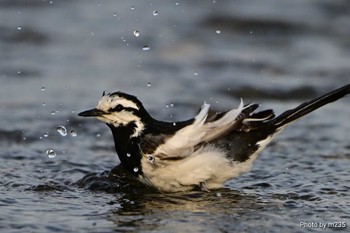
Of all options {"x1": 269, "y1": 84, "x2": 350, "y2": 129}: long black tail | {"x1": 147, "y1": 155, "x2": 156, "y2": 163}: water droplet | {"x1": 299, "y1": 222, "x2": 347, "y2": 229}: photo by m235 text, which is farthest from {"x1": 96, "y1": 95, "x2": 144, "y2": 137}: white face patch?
{"x1": 299, "y1": 222, "x2": 347, "y2": 229}: photo by m235 text

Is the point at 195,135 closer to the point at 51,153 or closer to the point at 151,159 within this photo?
the point at 151,159

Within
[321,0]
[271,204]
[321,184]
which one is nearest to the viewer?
[271,204]

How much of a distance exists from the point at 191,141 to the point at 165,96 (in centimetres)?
411

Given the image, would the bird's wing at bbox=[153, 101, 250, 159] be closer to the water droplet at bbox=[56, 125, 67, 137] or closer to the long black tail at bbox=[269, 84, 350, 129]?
the long black tail at bbox=[269, 84, 350, 129]

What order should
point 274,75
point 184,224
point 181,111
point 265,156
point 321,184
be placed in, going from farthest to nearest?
point 274,75
point 181,111
point 265,156
point 321,184
point 184,224

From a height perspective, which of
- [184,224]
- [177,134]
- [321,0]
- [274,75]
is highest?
[321,0]

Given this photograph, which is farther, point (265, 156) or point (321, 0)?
point (321, 0)

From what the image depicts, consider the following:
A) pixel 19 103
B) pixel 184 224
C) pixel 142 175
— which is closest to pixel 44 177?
pixel 142 175

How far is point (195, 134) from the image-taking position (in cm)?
791

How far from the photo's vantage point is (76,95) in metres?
11.9

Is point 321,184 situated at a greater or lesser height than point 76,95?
lesser

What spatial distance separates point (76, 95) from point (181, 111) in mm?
1361

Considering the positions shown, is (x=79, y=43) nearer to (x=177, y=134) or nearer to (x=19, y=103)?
(x=19, y=103)

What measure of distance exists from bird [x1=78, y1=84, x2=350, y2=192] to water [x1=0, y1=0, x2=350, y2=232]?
0.60 ft
